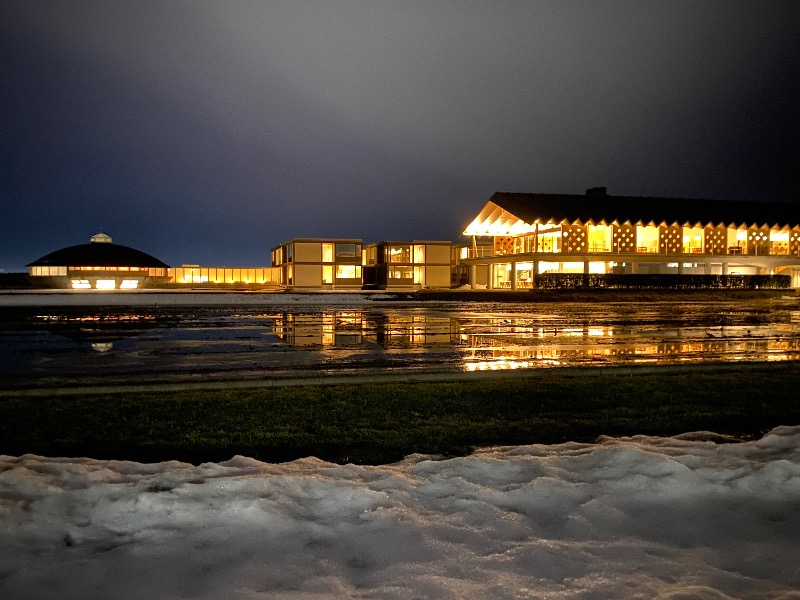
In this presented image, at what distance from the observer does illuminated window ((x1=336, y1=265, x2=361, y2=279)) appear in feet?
212

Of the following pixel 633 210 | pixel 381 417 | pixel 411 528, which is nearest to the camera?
pixel 411 528

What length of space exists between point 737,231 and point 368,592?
186 ft

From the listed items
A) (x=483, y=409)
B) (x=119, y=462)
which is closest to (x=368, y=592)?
(x=119, y=462)

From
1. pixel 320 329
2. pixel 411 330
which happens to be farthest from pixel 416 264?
pixel 411 330

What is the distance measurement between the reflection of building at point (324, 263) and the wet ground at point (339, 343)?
4215 cm

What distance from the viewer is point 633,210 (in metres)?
49.5

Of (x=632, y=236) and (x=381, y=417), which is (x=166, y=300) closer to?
(x=381, y=417)

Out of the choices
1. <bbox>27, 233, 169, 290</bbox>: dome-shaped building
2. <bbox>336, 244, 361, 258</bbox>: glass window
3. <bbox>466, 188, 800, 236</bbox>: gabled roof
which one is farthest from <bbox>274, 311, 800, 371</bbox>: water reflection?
<bbox>336, 244, 361, 258</bbox>: glass window

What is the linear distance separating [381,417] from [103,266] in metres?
70.8

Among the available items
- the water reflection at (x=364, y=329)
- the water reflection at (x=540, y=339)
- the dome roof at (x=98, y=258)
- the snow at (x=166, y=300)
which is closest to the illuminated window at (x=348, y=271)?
the dome roof at (x=98, y=258)

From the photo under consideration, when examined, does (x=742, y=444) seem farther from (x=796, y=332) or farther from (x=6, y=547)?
(x=796, y=332)

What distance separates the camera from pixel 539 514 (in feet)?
13.1

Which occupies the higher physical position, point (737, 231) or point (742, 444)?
point (737, 231)

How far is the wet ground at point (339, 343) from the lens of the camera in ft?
31.8
